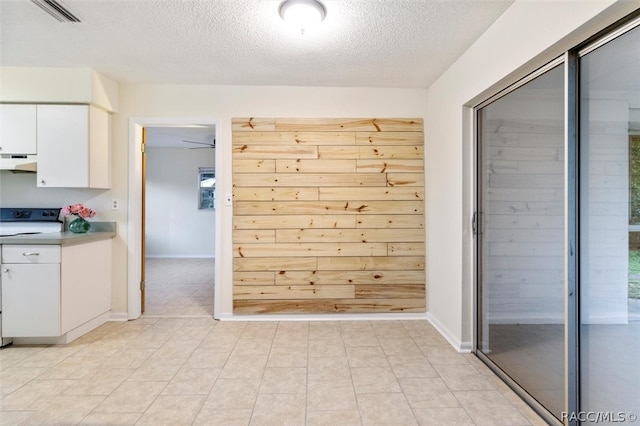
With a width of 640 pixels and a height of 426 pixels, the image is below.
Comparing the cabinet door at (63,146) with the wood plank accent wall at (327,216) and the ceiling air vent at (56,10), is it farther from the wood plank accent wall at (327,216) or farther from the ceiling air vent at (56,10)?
the wood plank accent wall at (327,216)

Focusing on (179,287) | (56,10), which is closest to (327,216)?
(56,10)

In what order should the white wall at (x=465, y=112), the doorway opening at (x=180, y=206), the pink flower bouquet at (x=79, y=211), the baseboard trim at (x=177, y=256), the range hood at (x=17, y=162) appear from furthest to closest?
the baseboard trim at (x=177, y=256)
the doorway opening at (x=180, y=206)
the pink flower bouquet at (x=79, y=211)
the range hood at (x=17, y=162)
the white wall at (x=465, y=112)

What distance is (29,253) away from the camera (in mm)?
2521

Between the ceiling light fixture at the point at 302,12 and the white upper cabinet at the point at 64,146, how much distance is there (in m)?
2.24

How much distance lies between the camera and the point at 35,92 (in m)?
2.85

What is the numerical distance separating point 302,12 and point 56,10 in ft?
5.22

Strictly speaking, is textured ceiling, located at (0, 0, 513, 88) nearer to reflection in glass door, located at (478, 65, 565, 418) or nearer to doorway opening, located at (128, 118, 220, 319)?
reflection in glass door, located at (478, 65, 565, 418)

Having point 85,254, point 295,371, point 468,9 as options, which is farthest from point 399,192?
point 85,254

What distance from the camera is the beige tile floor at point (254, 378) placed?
1.75 meters

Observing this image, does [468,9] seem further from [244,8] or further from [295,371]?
[295,371]

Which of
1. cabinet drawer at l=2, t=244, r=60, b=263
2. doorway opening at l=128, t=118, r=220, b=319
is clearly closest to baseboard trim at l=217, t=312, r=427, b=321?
cabinet drawer at l=2, t=244, r=60, b=263

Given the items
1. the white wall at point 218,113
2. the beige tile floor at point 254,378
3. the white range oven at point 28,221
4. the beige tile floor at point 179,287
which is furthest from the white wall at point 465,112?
the white range oven at point 28,221

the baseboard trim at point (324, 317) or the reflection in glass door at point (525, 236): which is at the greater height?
the reflection in glass door at point (525, 236)

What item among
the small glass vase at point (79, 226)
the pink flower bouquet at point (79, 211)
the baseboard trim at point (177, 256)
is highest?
the pink flower bouquet at point (79, 211)
